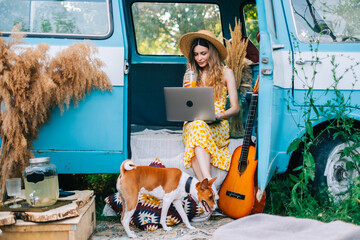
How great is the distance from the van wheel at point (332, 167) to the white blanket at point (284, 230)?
2.48ft

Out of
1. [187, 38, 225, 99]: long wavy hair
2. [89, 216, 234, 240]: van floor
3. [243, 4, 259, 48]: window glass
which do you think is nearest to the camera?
[89, 216, 234, 240]: van floor

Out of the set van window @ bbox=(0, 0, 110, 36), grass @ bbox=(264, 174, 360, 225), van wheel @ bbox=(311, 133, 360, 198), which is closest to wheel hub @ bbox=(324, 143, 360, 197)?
van wheel @ bbox=(311, 133, 360, 198)

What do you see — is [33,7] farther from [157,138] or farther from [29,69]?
[157,138]

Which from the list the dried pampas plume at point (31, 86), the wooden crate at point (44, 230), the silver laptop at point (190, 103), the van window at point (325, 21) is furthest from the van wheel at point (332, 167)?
the wooden crate at point (44, 230)

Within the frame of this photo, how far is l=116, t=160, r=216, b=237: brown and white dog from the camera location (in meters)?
2.89

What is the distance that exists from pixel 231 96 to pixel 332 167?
3.63 feet

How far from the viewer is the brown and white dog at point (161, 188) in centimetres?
289

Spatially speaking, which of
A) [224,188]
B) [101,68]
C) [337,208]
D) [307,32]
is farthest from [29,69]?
[337,208]

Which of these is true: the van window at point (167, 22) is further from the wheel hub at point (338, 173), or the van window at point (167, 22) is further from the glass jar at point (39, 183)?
the glass jar at point (39, 183)

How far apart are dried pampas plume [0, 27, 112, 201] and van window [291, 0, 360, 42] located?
1720 mm

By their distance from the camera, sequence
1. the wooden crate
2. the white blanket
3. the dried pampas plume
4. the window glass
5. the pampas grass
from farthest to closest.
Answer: the window glass → the pampas grass → the dried pampas plume → the wooden crate → the white blanket

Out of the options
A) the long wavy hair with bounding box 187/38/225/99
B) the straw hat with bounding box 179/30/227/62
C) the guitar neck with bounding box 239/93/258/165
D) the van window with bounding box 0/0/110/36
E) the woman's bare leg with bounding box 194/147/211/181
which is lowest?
the woman's bare leg with bounding box 194/147/211/181

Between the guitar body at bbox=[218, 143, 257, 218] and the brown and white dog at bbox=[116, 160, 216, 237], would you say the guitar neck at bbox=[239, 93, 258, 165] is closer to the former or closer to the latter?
the guitar body at bbox=[218, 143, 257, 218]

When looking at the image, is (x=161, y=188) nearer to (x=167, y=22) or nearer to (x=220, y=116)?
(x=220, y=116)
